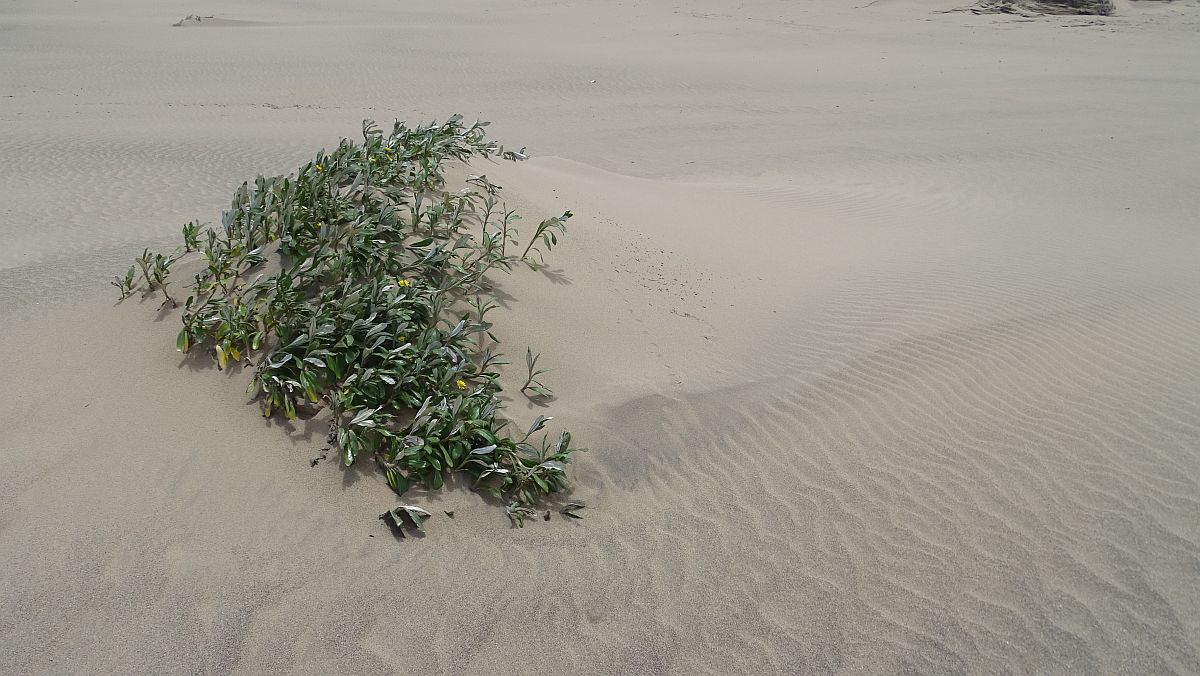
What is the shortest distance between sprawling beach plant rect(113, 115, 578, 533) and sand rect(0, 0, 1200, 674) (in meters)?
0.14

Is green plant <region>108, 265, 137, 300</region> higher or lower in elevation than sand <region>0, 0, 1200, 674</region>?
higher

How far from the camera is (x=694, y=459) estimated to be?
12.9ft

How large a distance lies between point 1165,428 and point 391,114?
42.8 feet

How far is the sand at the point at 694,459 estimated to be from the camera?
2898mm

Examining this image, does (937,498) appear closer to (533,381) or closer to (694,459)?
(694,459)

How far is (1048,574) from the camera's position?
324cm

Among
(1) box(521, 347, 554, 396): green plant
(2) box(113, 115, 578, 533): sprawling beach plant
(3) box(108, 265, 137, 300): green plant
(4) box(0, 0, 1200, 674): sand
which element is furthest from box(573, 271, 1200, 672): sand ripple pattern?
(3) box(108, 265, 137, 300): green plant

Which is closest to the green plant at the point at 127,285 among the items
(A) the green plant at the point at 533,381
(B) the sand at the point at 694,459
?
(B) the sand at the point at 694,459

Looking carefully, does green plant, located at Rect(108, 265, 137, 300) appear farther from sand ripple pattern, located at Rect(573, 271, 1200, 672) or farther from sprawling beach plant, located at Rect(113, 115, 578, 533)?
sand ripple pattern, located at Rect(573, 271, 1200, 672)

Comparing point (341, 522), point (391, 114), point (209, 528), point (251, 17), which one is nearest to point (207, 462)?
point (209, 528)

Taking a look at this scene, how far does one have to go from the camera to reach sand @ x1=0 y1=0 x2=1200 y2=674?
2.90 metres

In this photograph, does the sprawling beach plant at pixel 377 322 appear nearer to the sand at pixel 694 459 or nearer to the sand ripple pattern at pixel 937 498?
the sand at pixel 694 459

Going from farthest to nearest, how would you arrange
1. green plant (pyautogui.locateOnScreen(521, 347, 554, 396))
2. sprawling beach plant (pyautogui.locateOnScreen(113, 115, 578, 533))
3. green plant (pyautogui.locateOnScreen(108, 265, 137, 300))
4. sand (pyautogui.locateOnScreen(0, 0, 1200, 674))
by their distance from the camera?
green plant (pyautogui.locateOnScreen(108, 265, 137, 300)) < green plant (pyautogui.locateOnScreen(521, 347, 554, 396)) < sprawling beach plant (pyautogui.locateOnScreen(113, 115, 578, 533)) < sand (pyautogui.locateOnScreen(0, 0, 1200, 674))

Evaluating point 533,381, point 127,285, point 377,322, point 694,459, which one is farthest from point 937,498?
point 127,285
